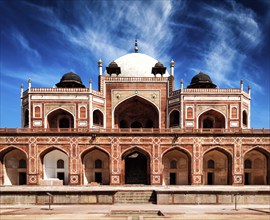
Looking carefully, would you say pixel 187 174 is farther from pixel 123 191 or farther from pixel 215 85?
pixel 215 85

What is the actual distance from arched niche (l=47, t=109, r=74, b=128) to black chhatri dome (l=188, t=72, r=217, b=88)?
45.9 feet

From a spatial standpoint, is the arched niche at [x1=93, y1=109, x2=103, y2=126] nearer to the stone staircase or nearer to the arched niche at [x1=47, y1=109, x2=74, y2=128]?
the arched niche at [x1=47, y1=109, x2=74, y2=128]

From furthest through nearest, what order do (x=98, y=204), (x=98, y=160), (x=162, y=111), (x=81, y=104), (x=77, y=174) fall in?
(x=162, y=111), (x=81, y=104), (x=98, y=160), (x=77, y=174), (x=98, y=204)

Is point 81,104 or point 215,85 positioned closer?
point 81,104

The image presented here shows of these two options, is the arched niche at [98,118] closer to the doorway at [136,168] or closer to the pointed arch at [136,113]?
the pointed arch at [136,113]

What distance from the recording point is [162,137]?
78.3 ft

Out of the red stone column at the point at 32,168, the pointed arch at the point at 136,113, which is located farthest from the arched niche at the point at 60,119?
the red stone column at the point at 32,168

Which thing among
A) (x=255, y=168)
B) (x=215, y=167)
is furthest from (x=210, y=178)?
(x=255, y=168)

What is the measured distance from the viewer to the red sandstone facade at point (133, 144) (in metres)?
23.6

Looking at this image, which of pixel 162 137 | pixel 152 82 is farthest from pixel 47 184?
pixel 152 82

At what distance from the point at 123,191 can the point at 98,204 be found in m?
2.05

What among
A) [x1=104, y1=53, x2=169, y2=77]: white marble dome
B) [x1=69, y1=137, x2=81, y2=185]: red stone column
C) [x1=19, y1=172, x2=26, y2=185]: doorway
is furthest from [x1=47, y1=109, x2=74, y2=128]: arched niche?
[x1=104, y1=53, x2=169, y2=77]: white marble dome

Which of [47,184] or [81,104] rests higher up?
[81,104]

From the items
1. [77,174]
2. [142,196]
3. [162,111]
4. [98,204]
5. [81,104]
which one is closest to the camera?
[98,204]
